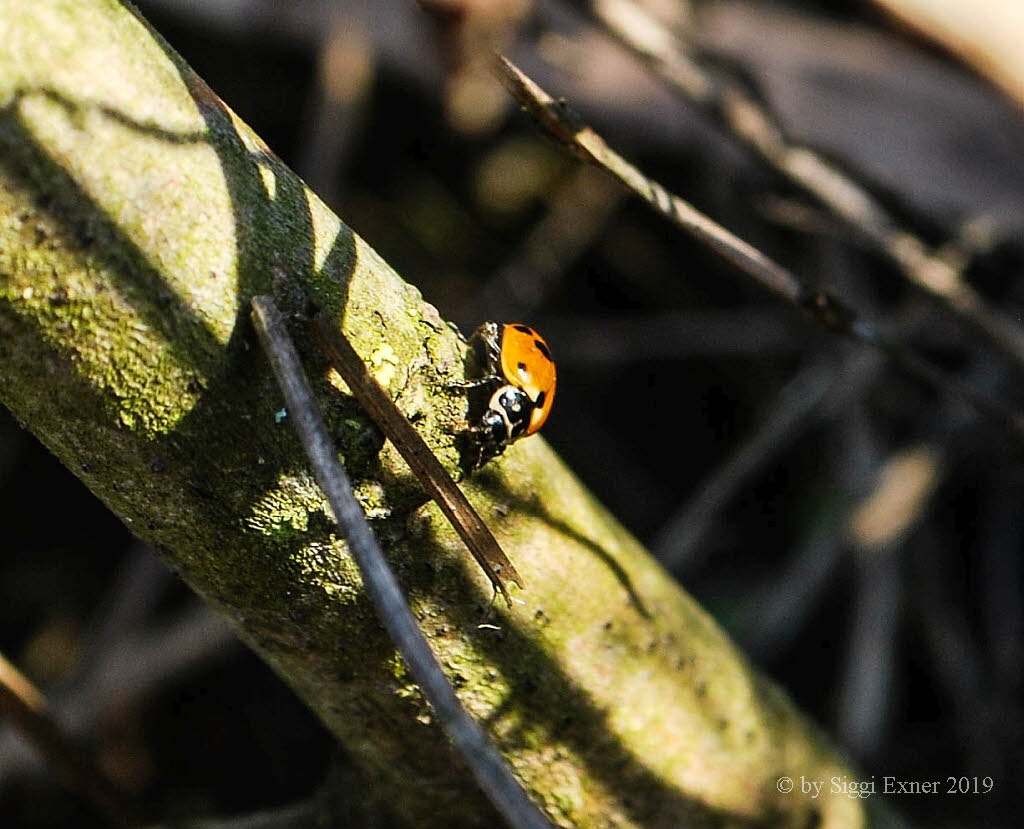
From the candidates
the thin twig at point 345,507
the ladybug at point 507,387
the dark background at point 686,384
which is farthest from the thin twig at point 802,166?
the thin twig at point 345,507

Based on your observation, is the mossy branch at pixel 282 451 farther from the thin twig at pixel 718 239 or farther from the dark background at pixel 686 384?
the dark background at pixel 686 384

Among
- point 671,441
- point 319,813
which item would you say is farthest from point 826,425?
point 319,813

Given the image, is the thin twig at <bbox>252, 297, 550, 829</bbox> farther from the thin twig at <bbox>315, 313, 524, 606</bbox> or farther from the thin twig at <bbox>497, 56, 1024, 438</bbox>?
the thin twig at <bbox>497, 56, 1024, 438</bbox>

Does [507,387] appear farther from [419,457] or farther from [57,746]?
[57,746]

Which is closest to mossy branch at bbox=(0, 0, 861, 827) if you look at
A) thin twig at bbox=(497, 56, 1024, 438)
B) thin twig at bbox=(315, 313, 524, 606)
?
thin twig at bbox=(315, 313, 524, 606)

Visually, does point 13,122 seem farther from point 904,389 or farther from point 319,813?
point 904,389

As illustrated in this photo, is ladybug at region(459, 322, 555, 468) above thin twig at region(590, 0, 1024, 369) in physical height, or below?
below
